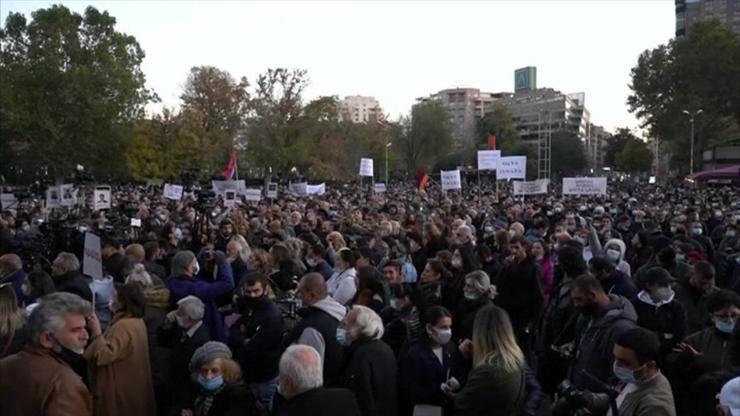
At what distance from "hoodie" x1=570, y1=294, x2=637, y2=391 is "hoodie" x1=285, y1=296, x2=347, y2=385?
1708 mm

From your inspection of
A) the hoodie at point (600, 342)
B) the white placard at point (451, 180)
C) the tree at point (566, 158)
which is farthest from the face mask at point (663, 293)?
the tree at point (566, 158)

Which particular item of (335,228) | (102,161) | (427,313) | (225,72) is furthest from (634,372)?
(225,72)

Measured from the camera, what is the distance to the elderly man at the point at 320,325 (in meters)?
5.21

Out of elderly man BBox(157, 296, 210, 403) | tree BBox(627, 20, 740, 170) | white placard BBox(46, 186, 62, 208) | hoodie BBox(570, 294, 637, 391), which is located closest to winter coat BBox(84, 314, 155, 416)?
elderly man BBox(157, 296, 210, 403)

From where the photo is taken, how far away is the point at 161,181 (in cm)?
6375

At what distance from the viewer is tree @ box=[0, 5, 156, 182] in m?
47.7

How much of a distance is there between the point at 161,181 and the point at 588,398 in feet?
208

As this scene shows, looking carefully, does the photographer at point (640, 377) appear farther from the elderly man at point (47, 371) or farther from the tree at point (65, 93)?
the tree at point (65, 93)

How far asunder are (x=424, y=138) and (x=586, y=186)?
263 ft

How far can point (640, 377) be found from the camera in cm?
386

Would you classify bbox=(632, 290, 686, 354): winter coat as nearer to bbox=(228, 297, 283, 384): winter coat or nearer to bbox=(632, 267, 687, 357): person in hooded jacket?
bbox=(632, 267, 687, 357): person in hooded jacket

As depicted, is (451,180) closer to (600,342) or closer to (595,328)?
(595,328)

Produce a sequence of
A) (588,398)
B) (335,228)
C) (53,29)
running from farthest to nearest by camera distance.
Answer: (53,29), (335,228), (588,398)

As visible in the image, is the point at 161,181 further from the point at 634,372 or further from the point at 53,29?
the point at 634,372
